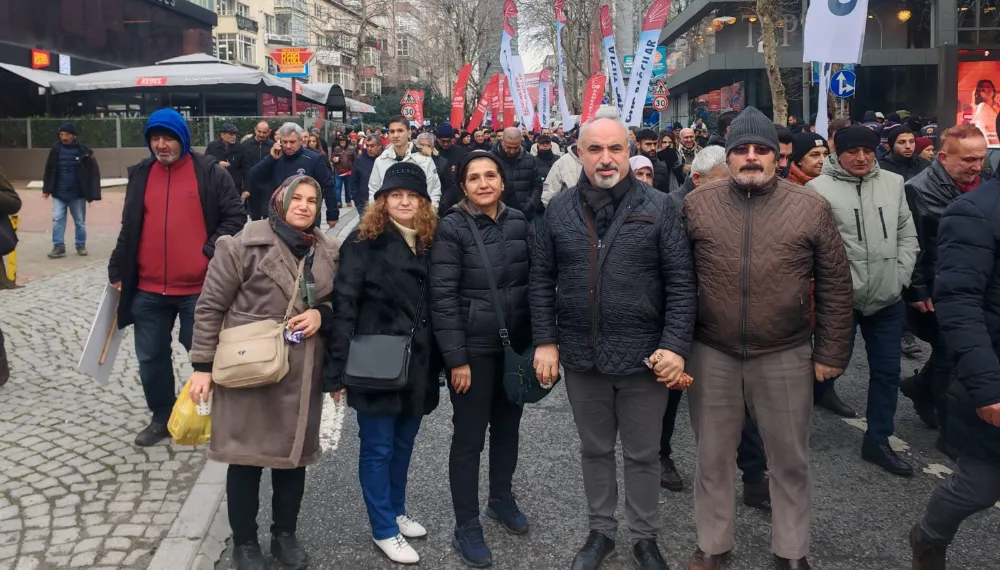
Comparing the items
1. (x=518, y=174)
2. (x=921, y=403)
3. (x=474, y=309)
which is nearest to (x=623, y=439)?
(x=474, y=309)

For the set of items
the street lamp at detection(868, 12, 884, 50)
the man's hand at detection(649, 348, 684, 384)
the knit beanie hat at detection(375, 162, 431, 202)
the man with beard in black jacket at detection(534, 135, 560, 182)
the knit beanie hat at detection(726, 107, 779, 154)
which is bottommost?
the man's hand at detection(649, 348, 684, 384)

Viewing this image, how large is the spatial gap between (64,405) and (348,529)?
116 inches

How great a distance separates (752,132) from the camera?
352 centimetres

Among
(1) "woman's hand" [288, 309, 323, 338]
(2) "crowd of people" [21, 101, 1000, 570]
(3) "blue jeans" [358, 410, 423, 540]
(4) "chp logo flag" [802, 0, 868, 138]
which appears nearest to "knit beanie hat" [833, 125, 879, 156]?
(2) "crowd of people" [21, 101, 1000, 570]

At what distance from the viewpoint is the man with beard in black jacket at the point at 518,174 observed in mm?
9180

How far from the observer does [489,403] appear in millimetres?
3969

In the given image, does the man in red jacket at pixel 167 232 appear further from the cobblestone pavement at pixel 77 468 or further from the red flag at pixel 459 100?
the red flag at pixel 459 100

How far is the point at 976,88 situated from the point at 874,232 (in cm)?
3279

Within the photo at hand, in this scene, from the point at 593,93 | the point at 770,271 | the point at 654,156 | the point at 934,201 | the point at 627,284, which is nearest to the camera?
the point at 770,271

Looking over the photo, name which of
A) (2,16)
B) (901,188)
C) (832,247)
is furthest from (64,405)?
(2,16)

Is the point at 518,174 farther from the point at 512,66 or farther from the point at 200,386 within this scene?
the point at 512,66

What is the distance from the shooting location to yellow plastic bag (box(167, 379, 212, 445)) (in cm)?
377

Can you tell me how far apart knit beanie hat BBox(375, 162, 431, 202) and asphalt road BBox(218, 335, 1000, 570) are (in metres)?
1.68

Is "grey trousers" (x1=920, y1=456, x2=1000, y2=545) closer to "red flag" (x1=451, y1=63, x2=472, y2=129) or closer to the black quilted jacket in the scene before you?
the black quilted jacket
